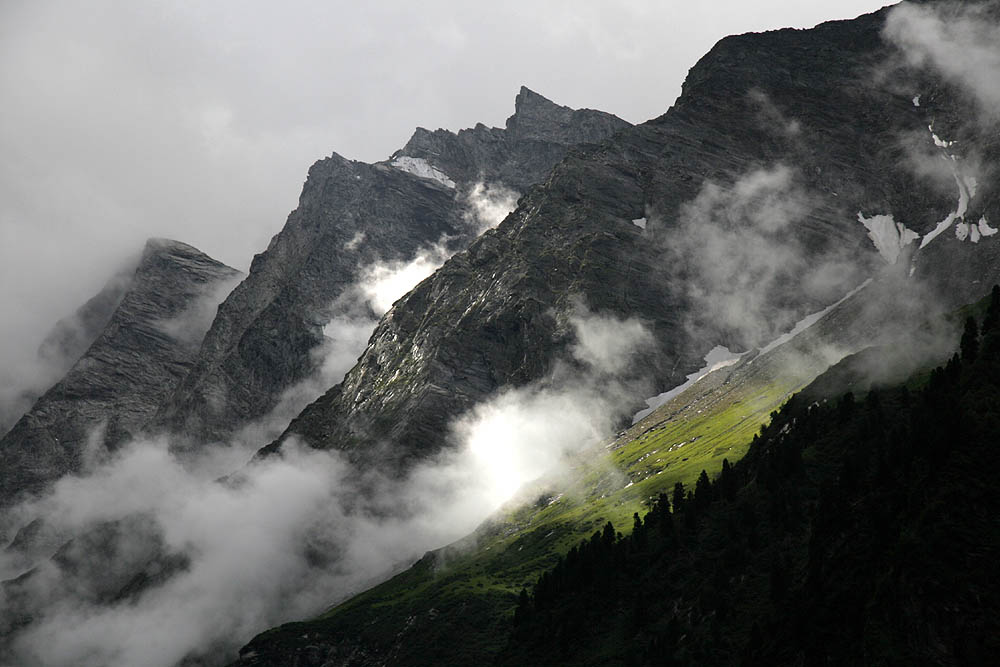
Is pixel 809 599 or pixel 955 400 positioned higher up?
pixel 955 400

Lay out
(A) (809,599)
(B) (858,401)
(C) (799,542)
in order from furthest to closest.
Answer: (B) (858,401)
(C) (799,542)
(A) (809,599)

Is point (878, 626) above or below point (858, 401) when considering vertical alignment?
below

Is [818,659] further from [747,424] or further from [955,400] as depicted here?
[747,424]

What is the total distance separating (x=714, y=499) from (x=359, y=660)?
100.0 metres

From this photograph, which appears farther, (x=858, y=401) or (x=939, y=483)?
(x=858, y=401)

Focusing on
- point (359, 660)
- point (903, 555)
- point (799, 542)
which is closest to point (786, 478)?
point (799, 542)

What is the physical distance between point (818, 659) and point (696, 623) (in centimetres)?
2573

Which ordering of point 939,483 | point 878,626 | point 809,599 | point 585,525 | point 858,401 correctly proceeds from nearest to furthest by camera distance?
point 878,626
point 939,483
point 809,599
point 858,401
point 585,525

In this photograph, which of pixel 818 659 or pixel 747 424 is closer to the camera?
pixel 818 659

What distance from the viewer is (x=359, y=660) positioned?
18975 centimetres

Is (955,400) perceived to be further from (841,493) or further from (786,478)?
(786,478)

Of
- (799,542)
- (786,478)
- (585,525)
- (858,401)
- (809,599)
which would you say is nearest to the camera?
(809,599)

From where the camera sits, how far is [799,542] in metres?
94.1

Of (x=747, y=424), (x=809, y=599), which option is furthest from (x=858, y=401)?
(x=747, y=424)
